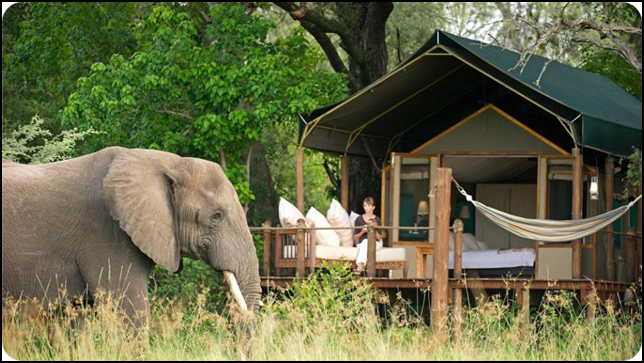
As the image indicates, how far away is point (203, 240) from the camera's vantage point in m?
9.66

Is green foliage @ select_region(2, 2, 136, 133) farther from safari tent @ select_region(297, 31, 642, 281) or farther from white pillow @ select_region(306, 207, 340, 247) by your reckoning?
white pillow @ select_region(306, 207, 340, 247)

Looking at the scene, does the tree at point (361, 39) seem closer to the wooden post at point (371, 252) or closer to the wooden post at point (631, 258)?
the wooden post at point (371, 252)

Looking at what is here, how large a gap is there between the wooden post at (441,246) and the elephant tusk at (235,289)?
8.48ft

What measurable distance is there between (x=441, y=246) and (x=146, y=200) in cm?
376

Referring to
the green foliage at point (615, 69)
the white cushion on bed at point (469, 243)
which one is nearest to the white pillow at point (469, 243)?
the white cushion on bed at point (469, 243)

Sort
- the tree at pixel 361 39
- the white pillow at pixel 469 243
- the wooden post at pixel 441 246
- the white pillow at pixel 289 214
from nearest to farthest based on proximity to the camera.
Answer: the wooden post at pixel 441 246, the white pillow at pixel 289 214, the white pillow at pixel 469 243, the tree at pixel 361 39

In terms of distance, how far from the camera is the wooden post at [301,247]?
45.9 ft

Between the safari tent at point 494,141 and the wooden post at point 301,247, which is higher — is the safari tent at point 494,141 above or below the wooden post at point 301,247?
above

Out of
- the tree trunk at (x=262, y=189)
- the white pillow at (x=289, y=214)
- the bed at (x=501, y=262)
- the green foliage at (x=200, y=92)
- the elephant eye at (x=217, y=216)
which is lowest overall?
the bed at (x=501, y=262)

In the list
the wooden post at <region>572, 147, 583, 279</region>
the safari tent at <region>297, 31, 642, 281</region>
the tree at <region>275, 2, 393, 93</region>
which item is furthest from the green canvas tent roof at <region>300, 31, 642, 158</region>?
the tree at <region>275, 2, 393, 93</region>

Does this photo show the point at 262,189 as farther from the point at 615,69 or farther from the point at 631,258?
the point at 631,258

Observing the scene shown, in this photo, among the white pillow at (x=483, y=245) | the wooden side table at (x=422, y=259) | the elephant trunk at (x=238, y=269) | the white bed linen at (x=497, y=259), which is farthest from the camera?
the white pillow at (x=483, y=245)

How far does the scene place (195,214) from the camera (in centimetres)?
969

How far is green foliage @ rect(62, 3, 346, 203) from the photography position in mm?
16344
